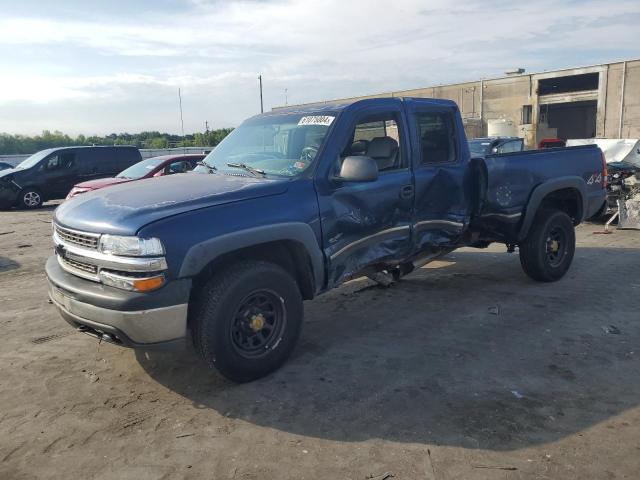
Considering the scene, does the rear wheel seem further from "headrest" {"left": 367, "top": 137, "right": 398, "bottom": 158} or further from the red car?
"headrest" {"left": 367, "top": 137, "right": 398, "bottom": 158}

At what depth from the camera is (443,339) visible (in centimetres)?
473

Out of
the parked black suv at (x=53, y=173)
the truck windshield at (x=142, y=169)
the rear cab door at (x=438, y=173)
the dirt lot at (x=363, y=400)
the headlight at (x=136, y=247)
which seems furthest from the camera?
the parked black suv at (x=53, y=173)

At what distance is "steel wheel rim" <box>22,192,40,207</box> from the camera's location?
616 inches

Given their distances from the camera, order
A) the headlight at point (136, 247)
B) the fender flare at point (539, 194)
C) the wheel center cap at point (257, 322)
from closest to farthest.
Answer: the headlight at point (136, 247) → the wheel center cap at point (257, 322) → the fender flare at point (539, 194)

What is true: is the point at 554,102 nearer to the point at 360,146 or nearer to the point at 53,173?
the point at 53,173

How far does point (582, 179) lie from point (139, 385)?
217 inches

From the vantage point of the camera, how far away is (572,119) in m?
51.4

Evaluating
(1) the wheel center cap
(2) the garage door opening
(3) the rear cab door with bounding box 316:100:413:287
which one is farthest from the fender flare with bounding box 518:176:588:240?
(2) the garage door opening

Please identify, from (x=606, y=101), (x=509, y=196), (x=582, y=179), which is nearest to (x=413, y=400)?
(x=509, y=196)

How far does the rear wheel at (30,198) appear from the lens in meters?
15.6

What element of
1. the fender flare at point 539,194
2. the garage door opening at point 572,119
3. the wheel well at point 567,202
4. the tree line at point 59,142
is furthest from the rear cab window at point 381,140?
the garage door opening at point 572,119

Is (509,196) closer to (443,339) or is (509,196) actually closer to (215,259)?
(443,339)

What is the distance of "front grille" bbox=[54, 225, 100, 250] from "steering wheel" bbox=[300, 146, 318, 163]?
65.3 inches

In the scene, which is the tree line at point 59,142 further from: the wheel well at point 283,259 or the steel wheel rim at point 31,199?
the wheel well at point 283,259
